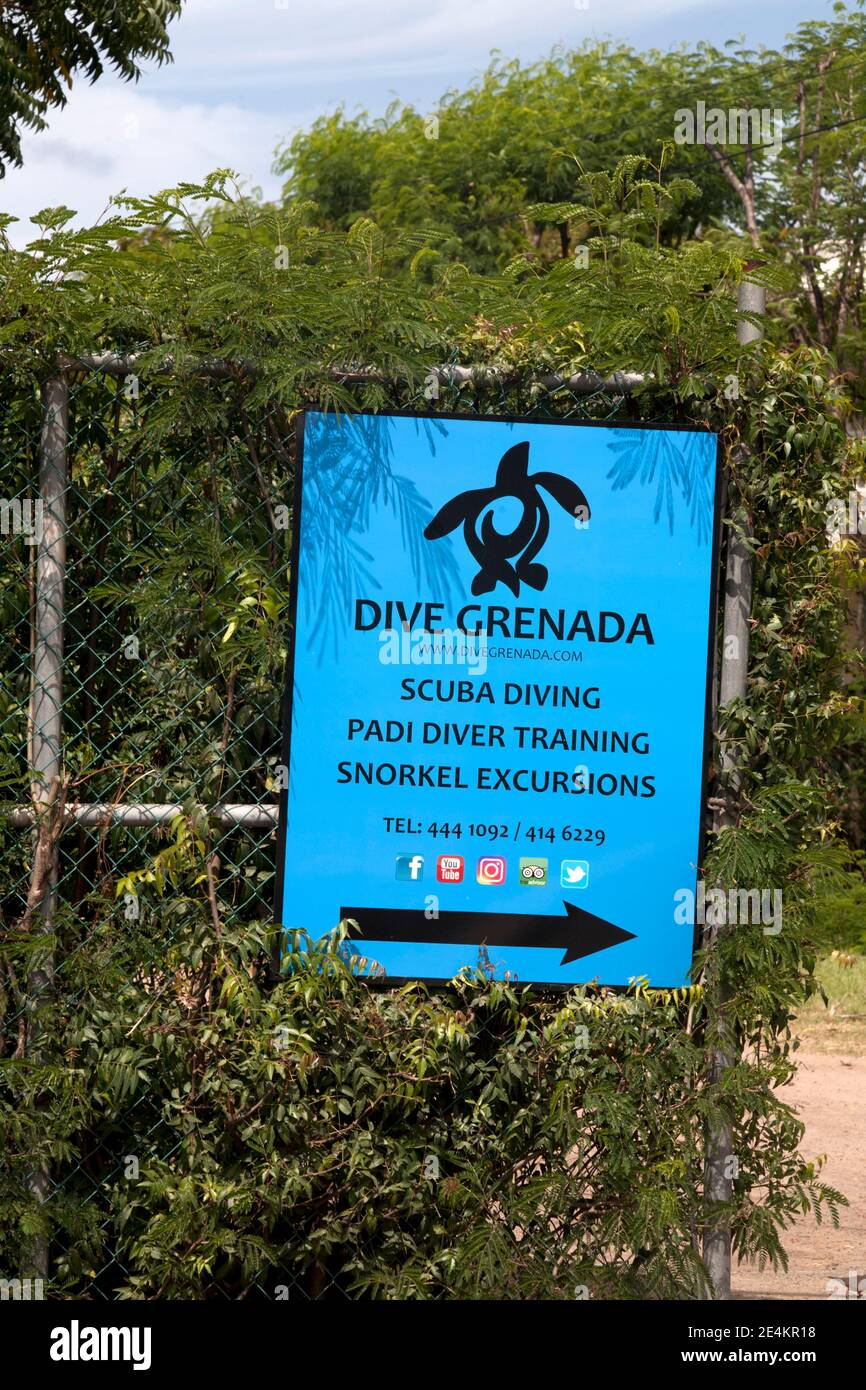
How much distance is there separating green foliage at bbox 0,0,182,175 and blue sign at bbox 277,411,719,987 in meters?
11.5

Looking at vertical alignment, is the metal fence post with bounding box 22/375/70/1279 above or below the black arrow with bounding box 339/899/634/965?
above

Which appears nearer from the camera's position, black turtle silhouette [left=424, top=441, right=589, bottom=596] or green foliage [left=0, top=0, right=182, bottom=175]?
black turtle silhouette [left=424, top=441, right=589, bottom=596]

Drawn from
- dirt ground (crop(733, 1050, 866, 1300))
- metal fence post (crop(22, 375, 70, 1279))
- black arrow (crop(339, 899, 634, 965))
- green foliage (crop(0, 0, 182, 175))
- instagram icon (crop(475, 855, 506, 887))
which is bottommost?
dirt ground (crop(733, 1050, 866, 1300))

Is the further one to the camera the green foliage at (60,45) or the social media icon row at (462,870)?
the green foliage at (60,45)

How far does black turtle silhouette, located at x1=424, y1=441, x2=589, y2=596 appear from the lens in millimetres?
3580

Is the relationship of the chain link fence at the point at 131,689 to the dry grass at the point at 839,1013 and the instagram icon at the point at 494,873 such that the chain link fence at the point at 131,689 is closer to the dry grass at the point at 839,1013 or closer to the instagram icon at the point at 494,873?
the instagram icon at the point at 494,873

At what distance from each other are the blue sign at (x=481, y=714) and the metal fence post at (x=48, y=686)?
0.60 m

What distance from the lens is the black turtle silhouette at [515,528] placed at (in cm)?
358

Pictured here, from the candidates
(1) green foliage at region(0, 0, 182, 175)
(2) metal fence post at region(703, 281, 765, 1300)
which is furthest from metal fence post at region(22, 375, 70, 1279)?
(1) green foliage at region(0, 0, 182, 175)

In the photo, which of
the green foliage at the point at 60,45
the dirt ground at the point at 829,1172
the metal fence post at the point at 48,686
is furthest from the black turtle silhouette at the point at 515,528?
the green foliage at the point at 60,45

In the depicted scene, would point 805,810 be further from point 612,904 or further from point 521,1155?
point 521,1155

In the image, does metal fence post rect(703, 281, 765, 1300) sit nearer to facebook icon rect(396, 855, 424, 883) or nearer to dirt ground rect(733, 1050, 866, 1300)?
facebook icon rect(396, 855, 424, 883)

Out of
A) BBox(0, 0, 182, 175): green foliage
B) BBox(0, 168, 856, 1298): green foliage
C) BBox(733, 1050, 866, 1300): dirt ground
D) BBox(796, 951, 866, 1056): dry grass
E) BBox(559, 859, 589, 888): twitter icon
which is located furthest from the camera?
BBox(0, 0, 182, 175): green foliage

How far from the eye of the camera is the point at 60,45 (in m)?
13.6
